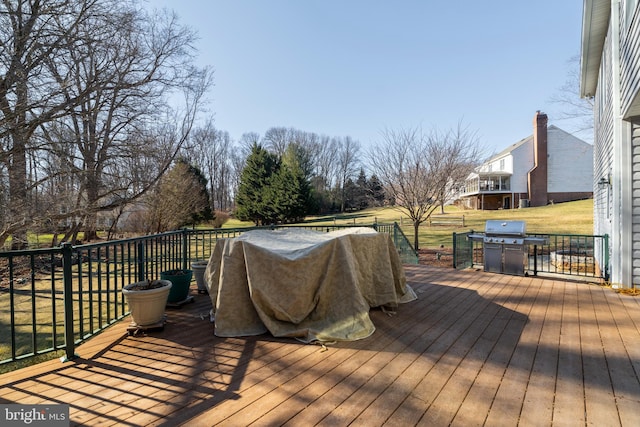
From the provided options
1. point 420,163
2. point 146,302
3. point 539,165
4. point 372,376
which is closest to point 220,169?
point 420,163

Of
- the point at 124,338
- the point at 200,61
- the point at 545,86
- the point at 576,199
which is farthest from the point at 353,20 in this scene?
the point at 576,199

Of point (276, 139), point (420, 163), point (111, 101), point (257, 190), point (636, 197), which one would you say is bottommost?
point (636, 197)

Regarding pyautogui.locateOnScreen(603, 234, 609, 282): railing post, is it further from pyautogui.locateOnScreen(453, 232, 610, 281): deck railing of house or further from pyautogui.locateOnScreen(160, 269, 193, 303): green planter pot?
pyautogui.locateOnScreen(160, 269, 193, 303): green planter pot

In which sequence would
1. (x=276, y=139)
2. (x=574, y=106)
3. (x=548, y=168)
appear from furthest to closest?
1. (x=276, y=139)
2. (x=548, y=168)
3. (x=574, y=106)

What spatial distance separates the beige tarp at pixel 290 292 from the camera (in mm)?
3145

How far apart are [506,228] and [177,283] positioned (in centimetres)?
598

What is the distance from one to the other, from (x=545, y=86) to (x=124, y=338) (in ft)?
68.4

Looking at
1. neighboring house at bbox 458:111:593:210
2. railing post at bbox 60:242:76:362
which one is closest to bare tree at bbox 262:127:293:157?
neighboring house at bbox 458:111:593:210

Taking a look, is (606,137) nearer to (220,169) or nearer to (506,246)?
(506,246)

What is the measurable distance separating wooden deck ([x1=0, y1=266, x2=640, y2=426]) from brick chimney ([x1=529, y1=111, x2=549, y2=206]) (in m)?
28.6

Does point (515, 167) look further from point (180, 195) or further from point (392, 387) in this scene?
point (392, 387)

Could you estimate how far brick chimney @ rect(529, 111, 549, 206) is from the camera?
27094 millimetres

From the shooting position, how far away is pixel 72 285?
3379 millimetres

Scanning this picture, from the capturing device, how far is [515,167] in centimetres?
2861
